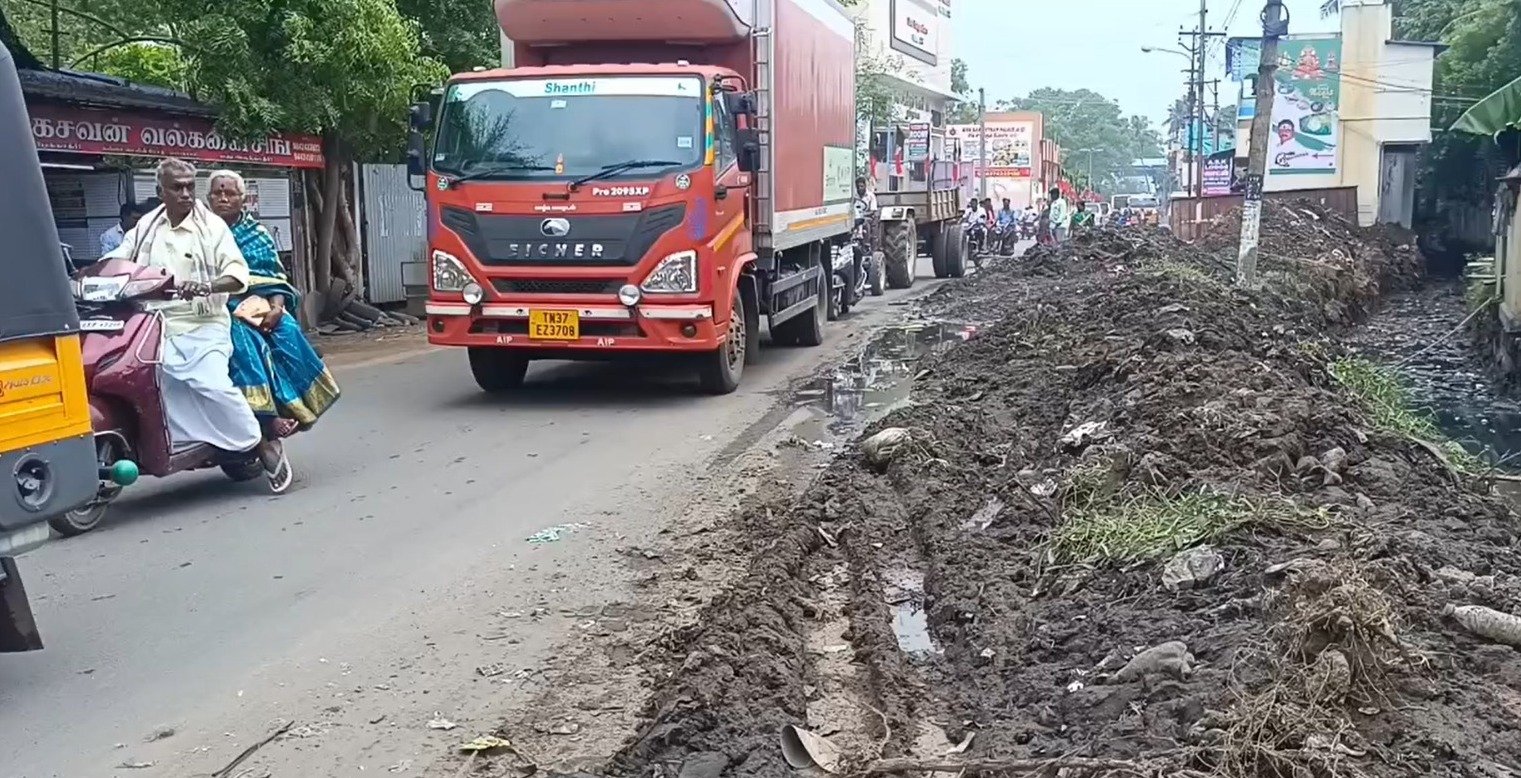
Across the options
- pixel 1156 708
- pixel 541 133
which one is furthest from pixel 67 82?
pixel 1156 708

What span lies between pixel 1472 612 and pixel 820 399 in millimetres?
7169

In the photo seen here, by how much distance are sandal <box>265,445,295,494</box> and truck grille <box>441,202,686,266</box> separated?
9.43 ft

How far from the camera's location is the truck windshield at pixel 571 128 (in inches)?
407

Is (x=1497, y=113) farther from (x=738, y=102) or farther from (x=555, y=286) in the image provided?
(x=555, y=286)

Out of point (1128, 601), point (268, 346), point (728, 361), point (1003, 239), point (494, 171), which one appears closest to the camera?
point (1128, 601)

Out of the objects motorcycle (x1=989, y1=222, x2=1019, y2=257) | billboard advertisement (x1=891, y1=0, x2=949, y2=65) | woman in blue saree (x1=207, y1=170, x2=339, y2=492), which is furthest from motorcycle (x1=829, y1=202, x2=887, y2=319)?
billboard advertisement (x1=891, y1=0, x2=949, y2=65)

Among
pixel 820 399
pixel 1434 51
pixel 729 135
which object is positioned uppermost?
pixel 1434 51

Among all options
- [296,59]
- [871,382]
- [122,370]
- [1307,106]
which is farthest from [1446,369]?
[1307,106]

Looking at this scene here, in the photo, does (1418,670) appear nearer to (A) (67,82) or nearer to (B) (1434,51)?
(A) (67,82)

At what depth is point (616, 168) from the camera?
33.7ft

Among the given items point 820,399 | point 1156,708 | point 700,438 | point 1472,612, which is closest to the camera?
point 1156,708

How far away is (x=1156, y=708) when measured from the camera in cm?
391

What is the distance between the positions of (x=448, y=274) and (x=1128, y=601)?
684cm

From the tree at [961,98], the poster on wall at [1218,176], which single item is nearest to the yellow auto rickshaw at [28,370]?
the poster on wall at [1218,176]
